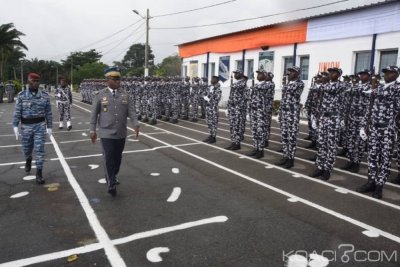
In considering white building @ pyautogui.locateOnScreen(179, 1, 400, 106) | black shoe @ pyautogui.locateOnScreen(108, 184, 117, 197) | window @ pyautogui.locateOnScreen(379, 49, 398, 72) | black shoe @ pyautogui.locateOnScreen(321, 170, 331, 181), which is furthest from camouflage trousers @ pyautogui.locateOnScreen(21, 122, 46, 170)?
window @ pyautogui.locateOnScreen(379, 49, 398, 72)

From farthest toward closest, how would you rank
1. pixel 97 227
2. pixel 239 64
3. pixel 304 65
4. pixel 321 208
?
pixel 239 64, pixel 304 65, pixel 321 208, pixel 97 227

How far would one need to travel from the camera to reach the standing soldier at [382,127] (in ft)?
20.1

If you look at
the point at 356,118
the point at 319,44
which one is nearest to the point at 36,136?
the point at 356,118

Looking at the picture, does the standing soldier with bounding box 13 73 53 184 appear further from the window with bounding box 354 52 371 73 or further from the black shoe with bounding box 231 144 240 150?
the window with bounding box 354 52 371 73

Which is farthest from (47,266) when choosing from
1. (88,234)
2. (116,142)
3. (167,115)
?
(167,115)

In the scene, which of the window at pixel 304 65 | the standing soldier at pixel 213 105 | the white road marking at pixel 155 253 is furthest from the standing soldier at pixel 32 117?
the window at pixel 304 65

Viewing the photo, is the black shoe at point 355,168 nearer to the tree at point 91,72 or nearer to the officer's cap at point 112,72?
the officer's cap at point 112,72

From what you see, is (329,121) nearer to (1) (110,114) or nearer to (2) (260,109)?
(2) (260,109)

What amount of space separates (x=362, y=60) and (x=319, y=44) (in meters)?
2.72

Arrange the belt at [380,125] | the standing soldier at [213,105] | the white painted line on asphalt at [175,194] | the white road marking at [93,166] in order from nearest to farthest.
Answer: the white painted line on asphalt at [175,194], the belt at [380,125], the white road marking at [93,166], the standing soldier at [213,105]

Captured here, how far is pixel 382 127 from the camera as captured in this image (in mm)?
6164

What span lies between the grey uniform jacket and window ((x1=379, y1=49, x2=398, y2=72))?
12.8m

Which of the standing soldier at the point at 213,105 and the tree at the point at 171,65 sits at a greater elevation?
the tree at the point at 171,65

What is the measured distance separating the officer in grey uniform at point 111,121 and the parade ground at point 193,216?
50 cm
